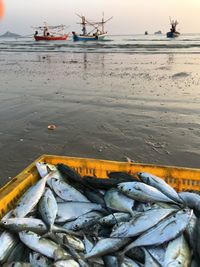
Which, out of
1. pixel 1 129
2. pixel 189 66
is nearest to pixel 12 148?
pixel 1 129

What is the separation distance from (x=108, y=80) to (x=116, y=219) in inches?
453

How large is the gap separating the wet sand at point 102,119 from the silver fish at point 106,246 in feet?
9.94

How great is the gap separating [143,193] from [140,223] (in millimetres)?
521

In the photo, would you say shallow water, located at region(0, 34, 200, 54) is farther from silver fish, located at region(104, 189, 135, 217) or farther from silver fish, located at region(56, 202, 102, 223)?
silver fish, located at region(56, 202, 102, 223)

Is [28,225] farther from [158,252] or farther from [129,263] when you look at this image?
[158,252]

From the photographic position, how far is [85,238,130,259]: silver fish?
358 centimetres

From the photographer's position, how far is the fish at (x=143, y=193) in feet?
13.7

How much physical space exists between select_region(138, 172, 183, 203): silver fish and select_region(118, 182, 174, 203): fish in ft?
0.28

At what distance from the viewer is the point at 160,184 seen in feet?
14.3

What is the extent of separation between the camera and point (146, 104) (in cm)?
1078

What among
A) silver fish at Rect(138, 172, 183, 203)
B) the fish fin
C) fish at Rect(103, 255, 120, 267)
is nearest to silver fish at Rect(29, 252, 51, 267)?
fish at Rect(103, 255, 120, 267)

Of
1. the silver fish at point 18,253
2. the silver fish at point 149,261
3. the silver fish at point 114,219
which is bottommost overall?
the silver fish at point 18,253

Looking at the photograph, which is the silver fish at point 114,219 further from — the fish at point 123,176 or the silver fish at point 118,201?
the fish at point 123,176

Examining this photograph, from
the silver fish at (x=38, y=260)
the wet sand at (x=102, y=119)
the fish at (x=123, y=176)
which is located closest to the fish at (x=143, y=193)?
the fish at (x=123, y=176)
